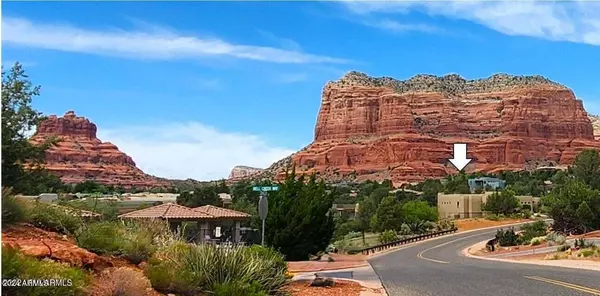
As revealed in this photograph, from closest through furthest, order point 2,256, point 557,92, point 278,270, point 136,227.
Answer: point 2,256 < point 136,227 < point 278,270 < point 557,92

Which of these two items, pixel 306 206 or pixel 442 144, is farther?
pixel 442 144

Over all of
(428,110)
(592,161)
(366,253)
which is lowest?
(366,253)

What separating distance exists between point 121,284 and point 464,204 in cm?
9896

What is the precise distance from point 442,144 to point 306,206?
524 ft

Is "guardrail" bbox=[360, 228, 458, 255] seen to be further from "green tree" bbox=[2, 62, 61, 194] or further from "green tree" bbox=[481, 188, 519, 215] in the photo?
"green tree" bbox=[2, 62, 61, 194]

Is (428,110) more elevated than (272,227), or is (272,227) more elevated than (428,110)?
(428,110)

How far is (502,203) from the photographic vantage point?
4021 inches

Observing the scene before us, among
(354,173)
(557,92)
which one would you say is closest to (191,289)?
(354,173)

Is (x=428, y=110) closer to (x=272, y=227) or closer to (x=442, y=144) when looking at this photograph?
(x=442, y=144)

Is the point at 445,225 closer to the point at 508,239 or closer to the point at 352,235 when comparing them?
the point at 352,235

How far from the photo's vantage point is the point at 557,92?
196m

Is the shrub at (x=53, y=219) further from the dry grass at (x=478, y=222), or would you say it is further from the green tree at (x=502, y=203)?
the green tree at (x=502, y=203)

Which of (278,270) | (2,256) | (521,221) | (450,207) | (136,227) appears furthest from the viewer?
(450,207)

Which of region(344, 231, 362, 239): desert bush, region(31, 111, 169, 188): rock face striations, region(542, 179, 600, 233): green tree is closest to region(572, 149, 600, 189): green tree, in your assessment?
region(344, 231, 362, 239): desert bush
